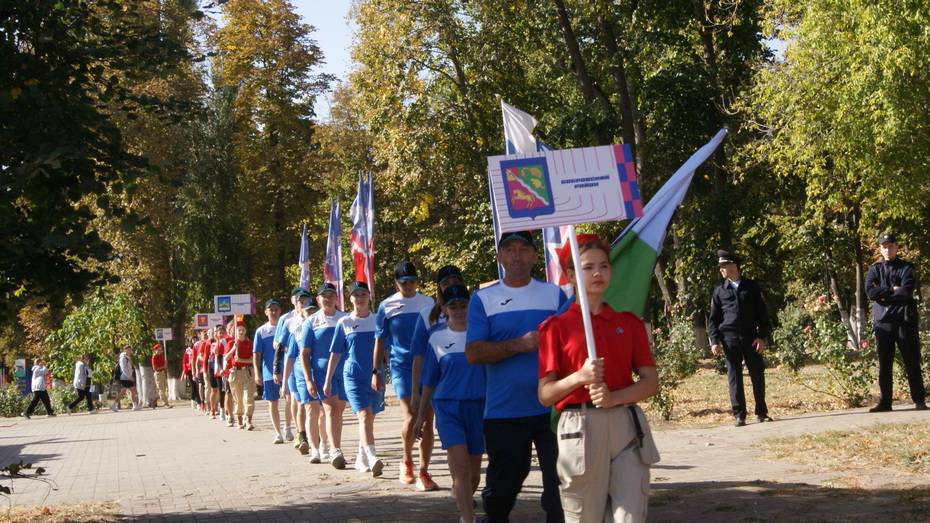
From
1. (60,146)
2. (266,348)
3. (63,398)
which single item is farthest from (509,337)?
(63,398)

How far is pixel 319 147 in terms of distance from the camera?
5078cm

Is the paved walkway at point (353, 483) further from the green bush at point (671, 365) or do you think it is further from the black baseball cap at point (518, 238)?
the black baseball cap at point (518, 238)

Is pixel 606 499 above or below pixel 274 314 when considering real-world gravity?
below

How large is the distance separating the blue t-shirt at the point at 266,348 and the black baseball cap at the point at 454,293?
29.6ft

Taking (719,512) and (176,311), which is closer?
(719,512)

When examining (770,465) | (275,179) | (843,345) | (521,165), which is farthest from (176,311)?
(521,165)

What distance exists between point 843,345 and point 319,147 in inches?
1498

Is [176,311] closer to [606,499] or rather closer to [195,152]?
[195,152]

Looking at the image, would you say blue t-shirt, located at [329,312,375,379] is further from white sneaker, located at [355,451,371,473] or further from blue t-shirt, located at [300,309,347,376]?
blue t-shirt, located at [300,309,347,376]

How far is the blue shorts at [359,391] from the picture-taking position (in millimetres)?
12117

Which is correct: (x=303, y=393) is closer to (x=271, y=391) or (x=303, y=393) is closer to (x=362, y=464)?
(x=362, y=464)

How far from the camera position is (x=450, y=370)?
27.3ft

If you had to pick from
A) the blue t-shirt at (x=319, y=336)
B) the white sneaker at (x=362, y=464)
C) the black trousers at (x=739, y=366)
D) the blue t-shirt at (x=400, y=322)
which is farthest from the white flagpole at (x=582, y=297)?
the black trousers at (x=739, y=366)

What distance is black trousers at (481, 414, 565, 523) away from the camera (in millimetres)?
6707
